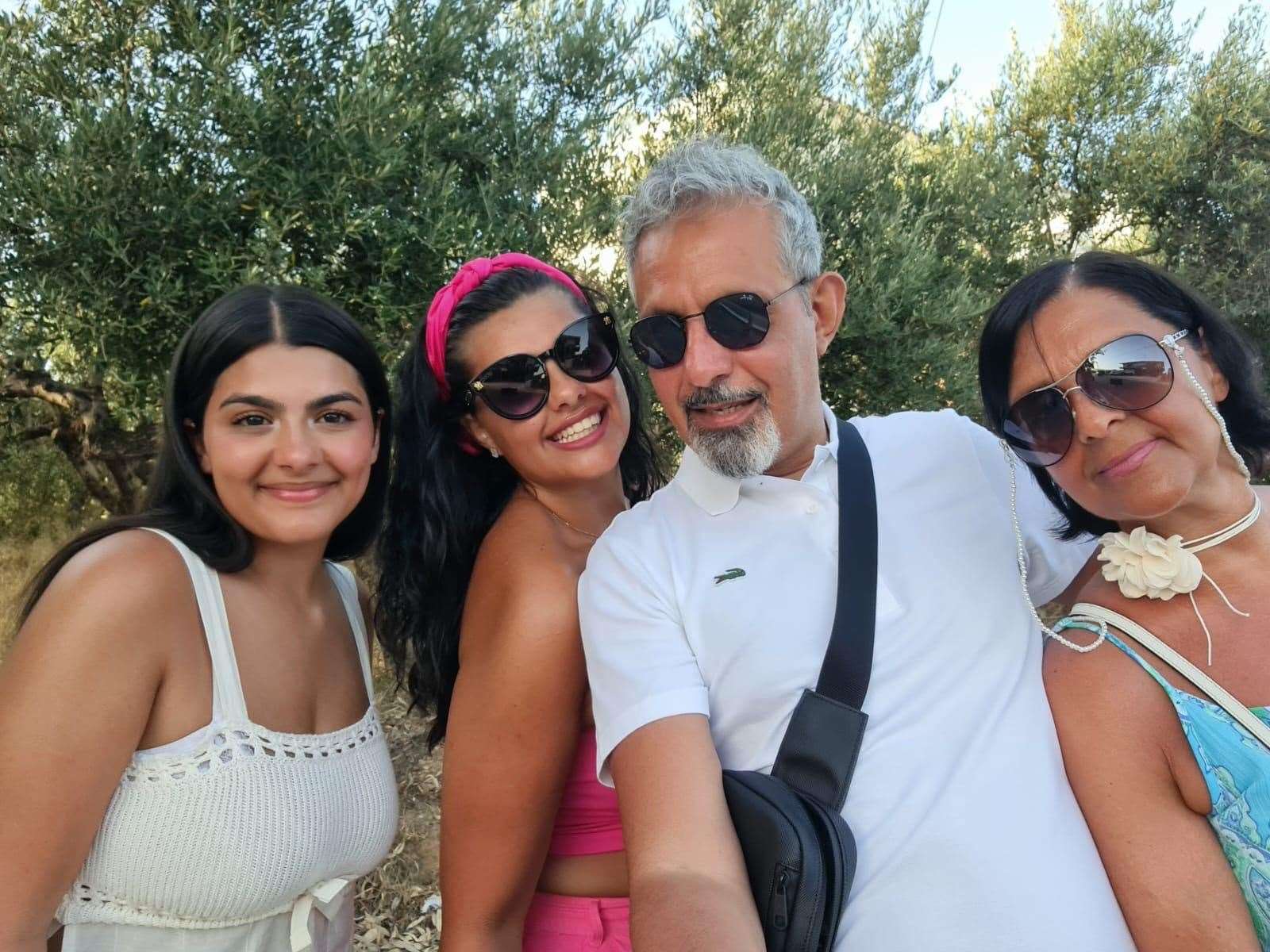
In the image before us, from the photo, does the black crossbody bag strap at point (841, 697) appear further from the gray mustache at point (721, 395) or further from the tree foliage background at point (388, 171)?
the tree foliage background at point (388, 171)

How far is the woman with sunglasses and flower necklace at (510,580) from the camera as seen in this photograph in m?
2.19

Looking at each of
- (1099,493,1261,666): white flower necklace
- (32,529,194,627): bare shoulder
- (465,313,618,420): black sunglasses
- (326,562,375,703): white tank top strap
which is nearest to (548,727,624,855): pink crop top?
(326,562,375,703): white tank top strap

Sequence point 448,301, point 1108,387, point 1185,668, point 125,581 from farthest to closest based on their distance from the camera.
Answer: point 448,301
point 125,581
point 1108,387
point 1185,668

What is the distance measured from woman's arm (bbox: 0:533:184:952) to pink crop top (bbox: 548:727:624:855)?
101 cm

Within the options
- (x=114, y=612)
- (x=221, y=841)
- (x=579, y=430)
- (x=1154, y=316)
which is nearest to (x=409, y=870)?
(x=221, y=841)

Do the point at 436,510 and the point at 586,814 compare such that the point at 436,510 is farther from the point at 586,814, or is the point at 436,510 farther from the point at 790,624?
the point at 790,624

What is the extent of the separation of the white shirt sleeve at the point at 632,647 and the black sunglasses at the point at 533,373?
541 mm

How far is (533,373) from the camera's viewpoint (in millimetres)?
2645

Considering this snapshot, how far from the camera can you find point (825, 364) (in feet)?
24.5

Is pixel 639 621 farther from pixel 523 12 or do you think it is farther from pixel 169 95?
pixel 523 12

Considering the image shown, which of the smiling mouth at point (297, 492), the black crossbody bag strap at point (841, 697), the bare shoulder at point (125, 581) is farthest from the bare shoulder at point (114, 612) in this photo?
the black crossbody bag strap at point (841, 697)

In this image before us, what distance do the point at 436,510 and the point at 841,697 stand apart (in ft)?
4.40

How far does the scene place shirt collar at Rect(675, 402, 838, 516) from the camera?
242cm

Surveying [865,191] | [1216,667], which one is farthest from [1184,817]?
[865,191]
